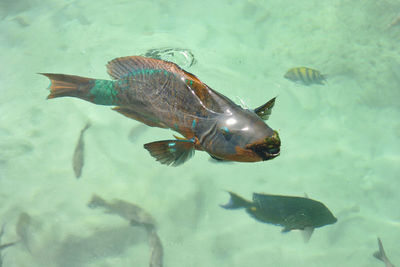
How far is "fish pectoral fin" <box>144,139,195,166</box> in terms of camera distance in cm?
176

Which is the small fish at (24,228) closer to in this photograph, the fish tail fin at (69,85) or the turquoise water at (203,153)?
the turquoise water at (203,153)

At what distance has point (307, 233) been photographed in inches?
121

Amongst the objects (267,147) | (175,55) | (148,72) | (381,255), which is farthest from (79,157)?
(381,255)

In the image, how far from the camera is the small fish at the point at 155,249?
288cm

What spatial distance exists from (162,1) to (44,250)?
5.21 metres

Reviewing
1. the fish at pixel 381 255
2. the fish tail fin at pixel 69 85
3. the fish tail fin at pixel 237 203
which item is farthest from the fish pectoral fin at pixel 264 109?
Answer: the fish at pixel 381 255

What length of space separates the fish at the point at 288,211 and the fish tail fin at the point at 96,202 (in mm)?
1326

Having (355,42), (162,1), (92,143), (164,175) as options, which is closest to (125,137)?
(92,143)

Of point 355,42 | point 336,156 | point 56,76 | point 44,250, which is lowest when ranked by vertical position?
point 44,250

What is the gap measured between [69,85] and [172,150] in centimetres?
95

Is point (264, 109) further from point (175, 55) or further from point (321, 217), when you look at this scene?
point (175, 55)

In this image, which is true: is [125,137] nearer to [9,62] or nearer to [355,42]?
[9,62]

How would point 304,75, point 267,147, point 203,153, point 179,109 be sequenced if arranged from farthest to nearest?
point 304,75 < point 203,153 < point 179,109 < point 267,147

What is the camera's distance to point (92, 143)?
3.69 meters
